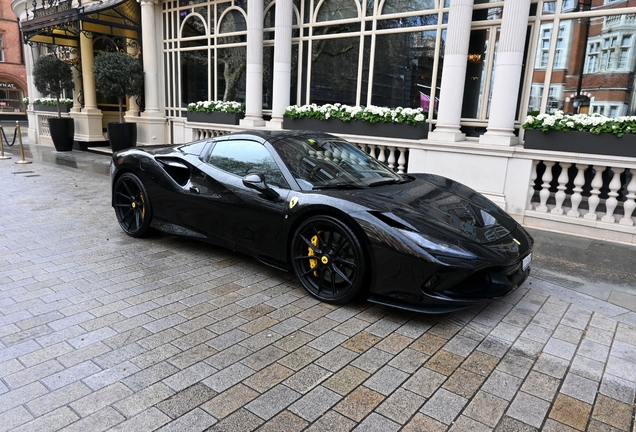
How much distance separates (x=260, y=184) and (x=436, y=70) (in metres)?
5.86

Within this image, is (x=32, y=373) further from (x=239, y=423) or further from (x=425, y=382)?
(x=425, y=382)

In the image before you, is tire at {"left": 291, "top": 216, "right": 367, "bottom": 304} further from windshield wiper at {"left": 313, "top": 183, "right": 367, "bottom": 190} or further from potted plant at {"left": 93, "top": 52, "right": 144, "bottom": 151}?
potted plant at {"left": 93, "top": 52, "right": 144, "bottom": 151}

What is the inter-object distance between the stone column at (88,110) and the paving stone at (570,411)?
16.5 m

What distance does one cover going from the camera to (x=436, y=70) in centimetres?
855

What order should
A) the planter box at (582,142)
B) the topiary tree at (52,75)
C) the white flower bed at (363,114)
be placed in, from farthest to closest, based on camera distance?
the topiary tree at (52,75) → the white flower bed at (363,114) → the planter box at (582,142)

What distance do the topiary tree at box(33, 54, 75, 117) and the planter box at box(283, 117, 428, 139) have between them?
10.4 m

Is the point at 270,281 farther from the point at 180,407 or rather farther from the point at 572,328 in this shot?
the point at 572,328

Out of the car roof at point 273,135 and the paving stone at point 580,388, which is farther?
the car roof at point 273,135

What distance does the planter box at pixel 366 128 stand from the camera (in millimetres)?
7875

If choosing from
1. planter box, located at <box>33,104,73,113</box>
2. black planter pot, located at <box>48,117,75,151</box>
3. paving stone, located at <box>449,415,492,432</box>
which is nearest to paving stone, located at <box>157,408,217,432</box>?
paving stone, located at <box>449,415,492,432</box>

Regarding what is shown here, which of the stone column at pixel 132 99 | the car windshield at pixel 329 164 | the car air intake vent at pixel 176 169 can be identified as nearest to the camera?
the car windshield at pixel 329 164

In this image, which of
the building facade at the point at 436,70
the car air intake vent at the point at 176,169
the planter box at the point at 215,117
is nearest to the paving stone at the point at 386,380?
the car air intake vent at the point at 176,169

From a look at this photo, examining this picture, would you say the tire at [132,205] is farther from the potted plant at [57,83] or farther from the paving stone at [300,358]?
the potted plant at [57,83]

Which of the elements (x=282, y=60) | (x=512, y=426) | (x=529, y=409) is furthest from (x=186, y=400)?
(x=282, y=60)
